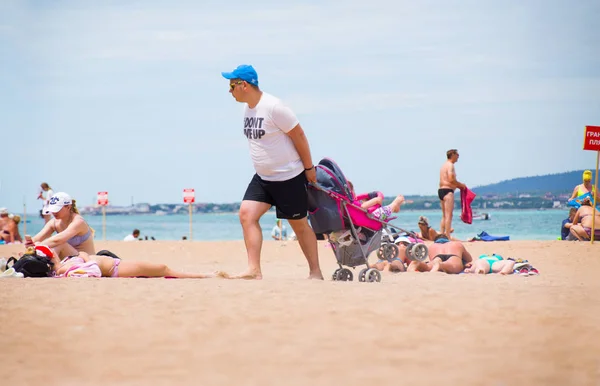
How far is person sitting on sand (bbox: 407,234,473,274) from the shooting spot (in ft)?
33.8

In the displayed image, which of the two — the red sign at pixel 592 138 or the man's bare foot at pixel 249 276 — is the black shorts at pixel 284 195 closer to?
the man's bare foot at pixel 249 276

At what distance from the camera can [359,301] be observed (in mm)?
5480

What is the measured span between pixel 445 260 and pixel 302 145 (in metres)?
3.78

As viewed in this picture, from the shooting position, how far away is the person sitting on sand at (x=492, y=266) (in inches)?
395

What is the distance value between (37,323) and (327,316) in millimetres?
1681

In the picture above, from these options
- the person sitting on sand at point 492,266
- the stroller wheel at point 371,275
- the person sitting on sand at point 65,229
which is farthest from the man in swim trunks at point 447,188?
the person sitting on sand at point 65,229

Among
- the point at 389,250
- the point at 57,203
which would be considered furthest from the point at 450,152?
the point at 57,203

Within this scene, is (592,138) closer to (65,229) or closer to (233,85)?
(233,85)

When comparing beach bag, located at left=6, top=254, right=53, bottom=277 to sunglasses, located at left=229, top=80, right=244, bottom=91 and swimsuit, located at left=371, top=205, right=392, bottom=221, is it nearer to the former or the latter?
sunglasses, located at left=229, top=80, right=244, bottom=91

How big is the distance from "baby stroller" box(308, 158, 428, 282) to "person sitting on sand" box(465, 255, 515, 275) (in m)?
2.13

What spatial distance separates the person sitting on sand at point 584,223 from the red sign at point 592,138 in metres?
0.99

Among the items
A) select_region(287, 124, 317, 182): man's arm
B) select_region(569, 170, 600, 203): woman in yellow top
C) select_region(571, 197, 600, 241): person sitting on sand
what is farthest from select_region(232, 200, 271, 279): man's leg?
select_region(569, 170, 600, 203): woman in yellow top

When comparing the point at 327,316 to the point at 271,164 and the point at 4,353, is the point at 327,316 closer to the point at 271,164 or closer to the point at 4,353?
the point at 4,353

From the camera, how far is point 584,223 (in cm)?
1398
